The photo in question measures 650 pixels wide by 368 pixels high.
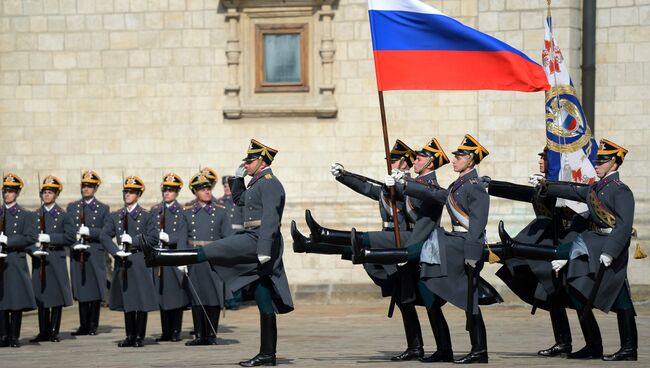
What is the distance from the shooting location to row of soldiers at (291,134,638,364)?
11.5 m

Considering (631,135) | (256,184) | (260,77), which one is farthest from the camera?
(260,77)

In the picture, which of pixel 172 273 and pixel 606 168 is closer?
pixel 606 168

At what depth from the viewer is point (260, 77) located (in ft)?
62.9

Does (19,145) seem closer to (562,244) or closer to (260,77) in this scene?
(260,77)

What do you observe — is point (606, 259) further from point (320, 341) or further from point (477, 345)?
point (320, 341)

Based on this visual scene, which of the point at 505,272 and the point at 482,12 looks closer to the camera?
the point at 505,272

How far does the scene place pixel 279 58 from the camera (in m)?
19.2

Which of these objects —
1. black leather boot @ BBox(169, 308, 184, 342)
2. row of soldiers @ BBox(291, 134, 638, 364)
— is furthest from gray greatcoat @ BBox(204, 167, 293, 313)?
black leather boot @ BBox(169, 308, 184, 342)

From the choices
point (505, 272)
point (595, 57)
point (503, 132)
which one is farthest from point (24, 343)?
point (595, 57)

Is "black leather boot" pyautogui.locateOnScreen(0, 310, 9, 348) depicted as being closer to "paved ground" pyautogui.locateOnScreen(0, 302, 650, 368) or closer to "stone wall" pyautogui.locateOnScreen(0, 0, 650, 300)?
"paved ground" pyautogui.locateOnScreen(0, 302, 650, 368)

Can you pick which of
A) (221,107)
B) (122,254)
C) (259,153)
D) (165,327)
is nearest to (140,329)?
(165,327)

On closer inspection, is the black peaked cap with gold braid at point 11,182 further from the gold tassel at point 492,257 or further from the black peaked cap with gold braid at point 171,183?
the gold tassel at point 492,257

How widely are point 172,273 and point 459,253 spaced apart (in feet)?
13.7

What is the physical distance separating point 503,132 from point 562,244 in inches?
256
